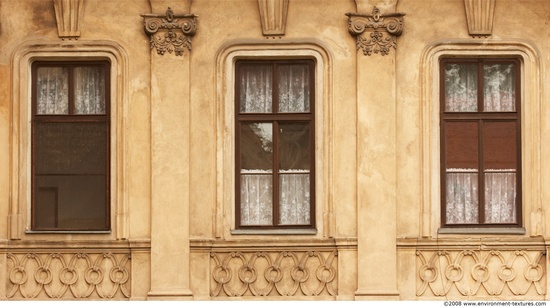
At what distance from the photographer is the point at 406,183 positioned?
18.2 metres

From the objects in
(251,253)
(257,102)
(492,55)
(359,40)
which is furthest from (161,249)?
(492,55)

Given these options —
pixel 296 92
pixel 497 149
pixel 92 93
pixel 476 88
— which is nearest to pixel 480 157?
pixel 497 149

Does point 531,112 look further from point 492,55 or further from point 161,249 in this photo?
point 161,249

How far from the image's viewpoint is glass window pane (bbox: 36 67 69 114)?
18.5 meters

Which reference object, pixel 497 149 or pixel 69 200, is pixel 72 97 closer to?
pixel 69 200

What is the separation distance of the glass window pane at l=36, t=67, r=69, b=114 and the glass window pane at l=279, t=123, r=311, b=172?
285cm

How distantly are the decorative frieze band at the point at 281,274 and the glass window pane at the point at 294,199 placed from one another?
47 cm

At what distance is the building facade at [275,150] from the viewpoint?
59.3 feet

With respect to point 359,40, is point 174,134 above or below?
below

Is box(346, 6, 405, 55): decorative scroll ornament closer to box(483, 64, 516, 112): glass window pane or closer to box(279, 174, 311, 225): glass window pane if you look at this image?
→ box(483, 64, 516, 112): glass window pane

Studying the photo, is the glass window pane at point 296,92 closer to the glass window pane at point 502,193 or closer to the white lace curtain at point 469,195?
the white lace curtain at point 469,195

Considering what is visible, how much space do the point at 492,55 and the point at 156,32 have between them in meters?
4.32

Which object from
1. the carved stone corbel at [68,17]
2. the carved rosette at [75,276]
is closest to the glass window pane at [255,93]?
the carved stone corbel at [68,17]

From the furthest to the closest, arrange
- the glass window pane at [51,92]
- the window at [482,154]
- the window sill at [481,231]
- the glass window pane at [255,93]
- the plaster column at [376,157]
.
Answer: the glass window pane at [51,92]
the glass window pane at [255,93]
the window at [482,154]
the window sill at [481,231]
the plaster column at [376,157]
